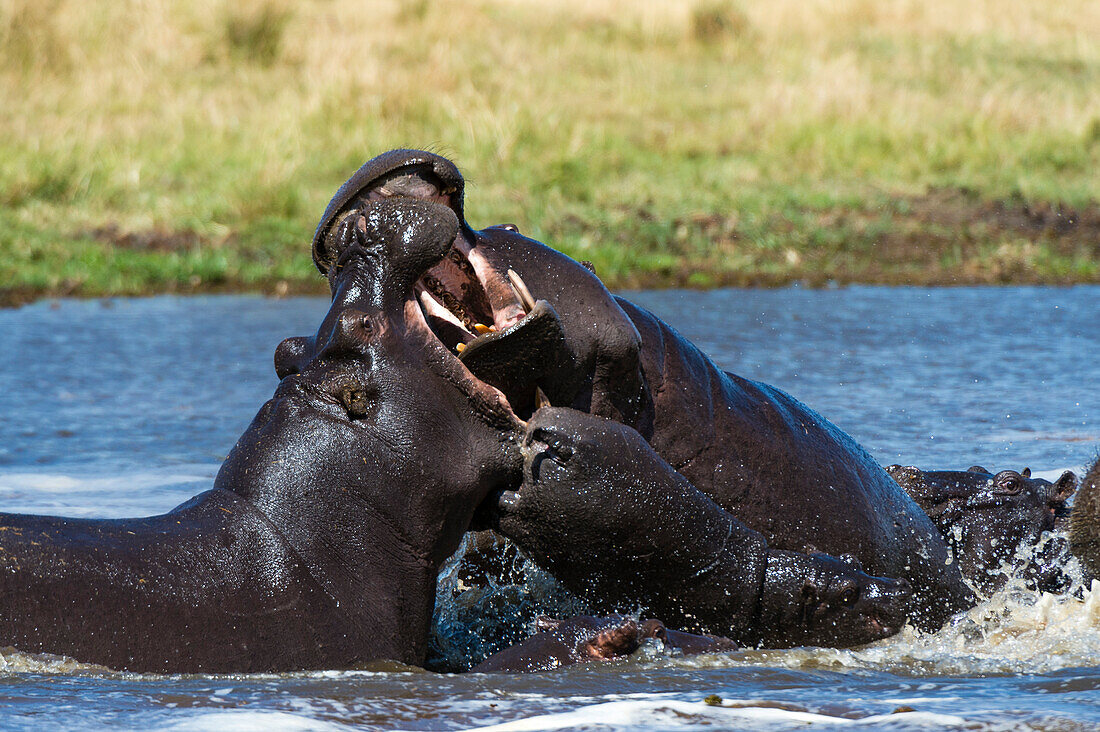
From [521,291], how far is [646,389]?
372 mm

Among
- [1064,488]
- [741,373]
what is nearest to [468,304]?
[1064,488]

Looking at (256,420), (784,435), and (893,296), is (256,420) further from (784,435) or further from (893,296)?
(893,296)

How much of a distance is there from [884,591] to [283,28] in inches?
497

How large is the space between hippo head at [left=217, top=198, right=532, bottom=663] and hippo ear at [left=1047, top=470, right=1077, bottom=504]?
5.22 ft

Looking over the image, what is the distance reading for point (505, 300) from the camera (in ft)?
9.61

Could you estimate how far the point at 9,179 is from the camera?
10188mm

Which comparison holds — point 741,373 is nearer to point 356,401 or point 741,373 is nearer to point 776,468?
point 776,468

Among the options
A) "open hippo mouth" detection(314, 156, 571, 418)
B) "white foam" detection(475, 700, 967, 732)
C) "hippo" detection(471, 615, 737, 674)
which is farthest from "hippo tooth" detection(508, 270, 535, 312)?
"white foam" detection(475, 700, 967, 732)

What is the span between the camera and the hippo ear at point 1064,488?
12.2 feet

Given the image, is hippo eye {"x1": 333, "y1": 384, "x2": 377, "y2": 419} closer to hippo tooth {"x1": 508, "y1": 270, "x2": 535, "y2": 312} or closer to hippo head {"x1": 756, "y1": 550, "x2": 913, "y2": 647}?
hippo tooth {"x1": 508, "y1": 270, "x2": 535, "y2": 312}

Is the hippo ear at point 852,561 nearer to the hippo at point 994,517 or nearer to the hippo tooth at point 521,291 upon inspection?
the hippo at point 994,517

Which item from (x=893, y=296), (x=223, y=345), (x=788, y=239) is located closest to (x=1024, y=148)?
(x=788, y=239)

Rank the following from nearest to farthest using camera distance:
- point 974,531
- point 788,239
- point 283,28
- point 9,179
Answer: point 974,531
point 788,239
point 9,179
point 283,28

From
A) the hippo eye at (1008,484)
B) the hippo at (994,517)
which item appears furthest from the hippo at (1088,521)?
the hippo eye at (1008,484)
